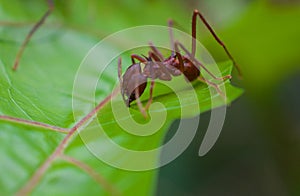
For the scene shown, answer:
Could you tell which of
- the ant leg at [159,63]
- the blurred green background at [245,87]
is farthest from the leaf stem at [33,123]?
the blurred green background at [245,87]

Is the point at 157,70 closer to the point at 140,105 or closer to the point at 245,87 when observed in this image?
the point at 140,105

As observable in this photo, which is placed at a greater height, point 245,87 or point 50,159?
point 245,87

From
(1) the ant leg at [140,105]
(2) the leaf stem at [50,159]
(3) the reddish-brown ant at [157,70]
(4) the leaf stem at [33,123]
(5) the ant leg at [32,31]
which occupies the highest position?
(5) the ant leg at [32,31]

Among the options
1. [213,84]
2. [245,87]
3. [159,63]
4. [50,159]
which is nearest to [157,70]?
[159,63]

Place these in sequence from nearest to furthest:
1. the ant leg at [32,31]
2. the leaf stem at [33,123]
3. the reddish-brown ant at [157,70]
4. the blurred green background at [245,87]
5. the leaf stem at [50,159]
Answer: the leaf stem at [50,159] < the leaf stem at [33,123] < the reddish-brown ant at [157,70] < the ant leg at [32,31] < the blurred green background at [245,87]

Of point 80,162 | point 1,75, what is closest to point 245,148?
point 1,75

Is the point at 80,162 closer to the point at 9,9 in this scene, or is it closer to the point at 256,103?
the point at 9,9

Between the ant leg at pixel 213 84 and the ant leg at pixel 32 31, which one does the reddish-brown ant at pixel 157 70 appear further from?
the ant leg at pixel 32 31
